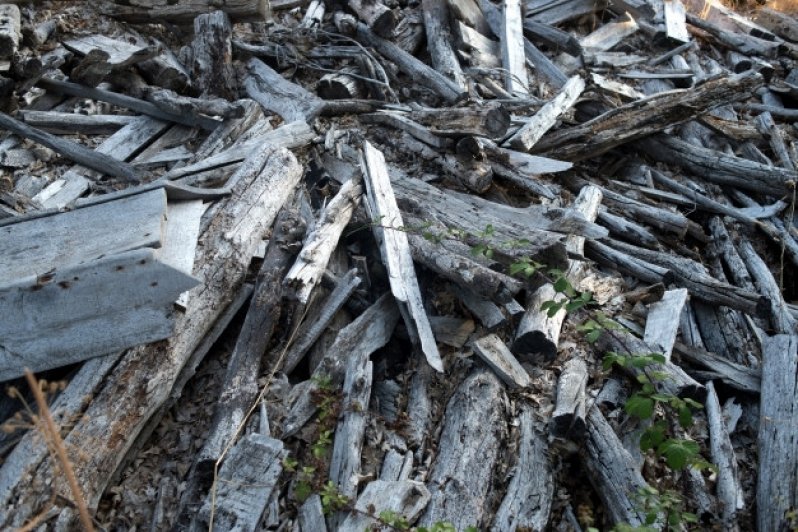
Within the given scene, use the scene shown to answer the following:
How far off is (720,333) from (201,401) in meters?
3.46

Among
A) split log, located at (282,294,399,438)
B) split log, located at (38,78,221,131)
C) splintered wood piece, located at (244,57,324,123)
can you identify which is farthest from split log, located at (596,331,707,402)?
split log, located at (38,78,221,131)

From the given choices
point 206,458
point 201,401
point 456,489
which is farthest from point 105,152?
point 456,489

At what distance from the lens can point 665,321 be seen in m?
4.70

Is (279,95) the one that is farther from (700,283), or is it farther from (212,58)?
(700,283)

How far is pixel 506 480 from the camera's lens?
390cm

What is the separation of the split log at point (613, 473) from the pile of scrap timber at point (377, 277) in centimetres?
2

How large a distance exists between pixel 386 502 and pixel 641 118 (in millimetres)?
4186

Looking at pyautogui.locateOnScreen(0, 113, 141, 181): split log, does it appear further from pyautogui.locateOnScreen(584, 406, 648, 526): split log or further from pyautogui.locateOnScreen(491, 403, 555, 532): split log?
pyautogui.locateOnScreen(584, 406, 648, 526): split log

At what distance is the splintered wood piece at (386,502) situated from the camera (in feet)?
11.5

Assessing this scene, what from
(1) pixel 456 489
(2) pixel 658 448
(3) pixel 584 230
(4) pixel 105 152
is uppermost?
(3) pixel 584 230

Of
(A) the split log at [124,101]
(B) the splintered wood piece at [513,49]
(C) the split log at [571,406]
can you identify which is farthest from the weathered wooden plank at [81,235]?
(B) the splintered wood piece at [513,49]

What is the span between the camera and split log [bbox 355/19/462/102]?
21.9ft

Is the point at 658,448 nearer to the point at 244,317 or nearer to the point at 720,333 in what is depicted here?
the point at 720,333

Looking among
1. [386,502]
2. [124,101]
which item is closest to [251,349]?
[386,502]
